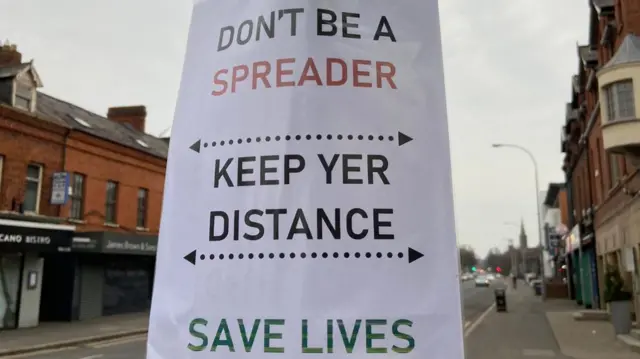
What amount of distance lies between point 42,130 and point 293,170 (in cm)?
2096

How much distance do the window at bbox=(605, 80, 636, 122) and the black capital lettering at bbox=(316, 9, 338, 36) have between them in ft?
55.5

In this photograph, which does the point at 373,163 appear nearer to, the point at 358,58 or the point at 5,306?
the point at 358,58

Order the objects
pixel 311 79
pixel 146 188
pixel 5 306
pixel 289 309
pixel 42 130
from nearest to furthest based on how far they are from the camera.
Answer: pixel 289 309, pixel 311 79, pixel 5 306, pixel 42 130, pixel 146 188

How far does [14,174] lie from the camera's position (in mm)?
18828

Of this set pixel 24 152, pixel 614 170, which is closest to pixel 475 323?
pixel 614 170

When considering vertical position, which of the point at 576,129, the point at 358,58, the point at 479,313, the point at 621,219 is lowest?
the point at 479,313

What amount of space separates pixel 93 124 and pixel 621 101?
19951 mm

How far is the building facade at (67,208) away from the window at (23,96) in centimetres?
4

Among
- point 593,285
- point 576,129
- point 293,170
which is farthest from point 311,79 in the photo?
point 576,129

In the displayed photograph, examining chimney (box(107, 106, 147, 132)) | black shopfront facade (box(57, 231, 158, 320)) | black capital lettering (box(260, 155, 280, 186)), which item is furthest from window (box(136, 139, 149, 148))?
black capital lettering (box(260, 155, 280, 186))

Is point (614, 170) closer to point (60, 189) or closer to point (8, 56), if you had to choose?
point (60, 189)

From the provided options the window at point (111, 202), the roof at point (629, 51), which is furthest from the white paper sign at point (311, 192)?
the window at point (111, 202)

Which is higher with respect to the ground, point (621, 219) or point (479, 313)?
point (621, 219)

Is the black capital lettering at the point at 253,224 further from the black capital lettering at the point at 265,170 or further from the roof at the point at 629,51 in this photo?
the roof at the point at 629,51
